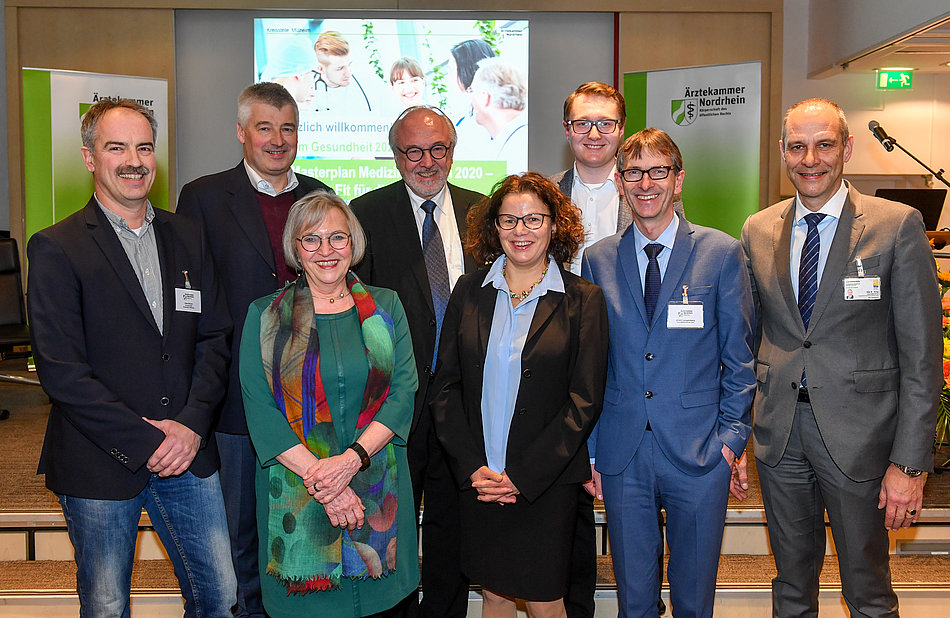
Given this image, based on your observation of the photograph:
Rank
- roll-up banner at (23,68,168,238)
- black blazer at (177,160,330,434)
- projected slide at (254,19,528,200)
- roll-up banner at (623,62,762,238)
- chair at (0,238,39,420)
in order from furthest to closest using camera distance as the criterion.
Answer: projected slide at (254,19,528,200), roll-up banner at (23,68,168,238), roll-up banner at (623,62,762,238), chair at (0,238,39,420), black blazer at (177,160,330,434)

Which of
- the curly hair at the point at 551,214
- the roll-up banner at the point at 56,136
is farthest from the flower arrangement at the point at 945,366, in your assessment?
the roll-up banner at the point at 56,136

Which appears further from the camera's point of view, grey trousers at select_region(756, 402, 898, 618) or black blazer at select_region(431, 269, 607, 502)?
grey trousers at select_region(756, 402, 898, 618)

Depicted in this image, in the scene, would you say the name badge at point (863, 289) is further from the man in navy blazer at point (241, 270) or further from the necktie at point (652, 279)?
the man in navy blazer at point (241, 270)

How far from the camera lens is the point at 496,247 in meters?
2.57

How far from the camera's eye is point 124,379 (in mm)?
2213

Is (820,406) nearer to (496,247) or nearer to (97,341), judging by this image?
(496,247)

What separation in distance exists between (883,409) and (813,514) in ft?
1.35

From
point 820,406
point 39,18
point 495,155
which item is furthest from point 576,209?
point 39,18

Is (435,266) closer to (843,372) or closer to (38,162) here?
(843,372)

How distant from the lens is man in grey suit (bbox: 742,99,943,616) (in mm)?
2404

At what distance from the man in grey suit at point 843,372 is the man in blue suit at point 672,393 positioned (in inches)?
8.3

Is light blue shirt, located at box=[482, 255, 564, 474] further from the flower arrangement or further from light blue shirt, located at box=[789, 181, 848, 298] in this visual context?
the flower arrangement

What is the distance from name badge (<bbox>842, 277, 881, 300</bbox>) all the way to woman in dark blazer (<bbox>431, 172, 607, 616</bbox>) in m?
0.78

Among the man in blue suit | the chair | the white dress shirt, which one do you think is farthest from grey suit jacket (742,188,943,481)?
the chair
